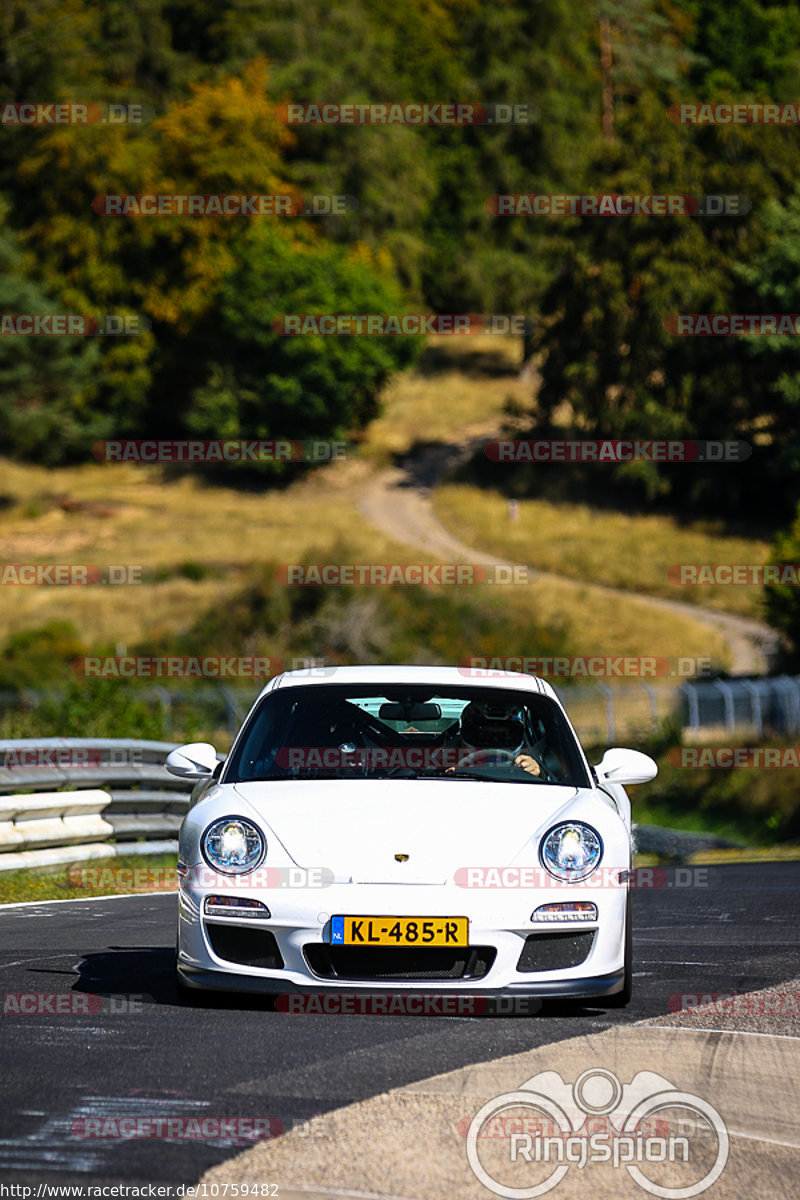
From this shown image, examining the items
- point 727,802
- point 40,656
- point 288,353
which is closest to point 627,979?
point 727,802

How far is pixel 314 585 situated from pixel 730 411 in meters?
22.2

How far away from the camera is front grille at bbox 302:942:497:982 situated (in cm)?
602

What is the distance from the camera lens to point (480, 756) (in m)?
7.32

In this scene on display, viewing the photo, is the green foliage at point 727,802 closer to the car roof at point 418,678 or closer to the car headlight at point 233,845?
the car roof at point 418,678

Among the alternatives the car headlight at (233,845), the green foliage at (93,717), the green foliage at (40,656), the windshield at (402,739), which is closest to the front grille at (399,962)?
the car headlight at (233,845)

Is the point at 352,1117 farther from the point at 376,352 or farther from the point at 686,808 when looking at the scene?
the point at 376,352

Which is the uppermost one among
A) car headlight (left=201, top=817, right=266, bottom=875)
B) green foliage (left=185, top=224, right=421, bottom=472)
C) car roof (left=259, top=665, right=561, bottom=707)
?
car roof (left=259, top=665, right=561, bottom=707)

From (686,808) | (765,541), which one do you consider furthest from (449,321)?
(686,808)

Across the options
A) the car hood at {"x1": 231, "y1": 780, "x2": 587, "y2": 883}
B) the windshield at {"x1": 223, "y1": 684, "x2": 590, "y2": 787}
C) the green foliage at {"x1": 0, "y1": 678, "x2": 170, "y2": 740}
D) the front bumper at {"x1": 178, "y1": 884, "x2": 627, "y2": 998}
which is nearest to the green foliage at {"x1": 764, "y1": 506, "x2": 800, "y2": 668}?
the green foliage at {"x1": 0, "y1": 678, "x2": 170, "y2": 740}

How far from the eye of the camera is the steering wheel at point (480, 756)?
727cm

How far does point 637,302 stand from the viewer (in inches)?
2484

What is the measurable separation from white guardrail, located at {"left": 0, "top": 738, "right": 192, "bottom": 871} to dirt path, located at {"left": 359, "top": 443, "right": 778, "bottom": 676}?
27869mm

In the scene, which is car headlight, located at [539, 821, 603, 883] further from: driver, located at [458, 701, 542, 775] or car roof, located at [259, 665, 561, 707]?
car roof, located at [259, 665, 561, 707]

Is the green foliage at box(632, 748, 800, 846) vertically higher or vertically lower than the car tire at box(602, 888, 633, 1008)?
lower
